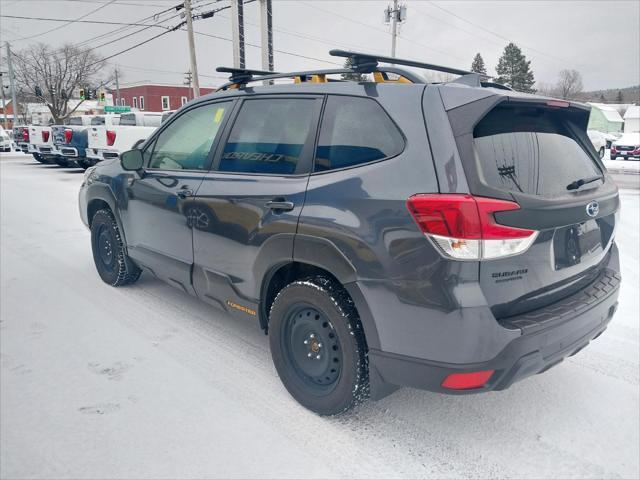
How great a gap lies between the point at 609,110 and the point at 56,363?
6876 cm

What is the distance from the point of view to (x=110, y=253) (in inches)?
189

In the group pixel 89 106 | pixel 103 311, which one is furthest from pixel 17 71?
pixel 103 311

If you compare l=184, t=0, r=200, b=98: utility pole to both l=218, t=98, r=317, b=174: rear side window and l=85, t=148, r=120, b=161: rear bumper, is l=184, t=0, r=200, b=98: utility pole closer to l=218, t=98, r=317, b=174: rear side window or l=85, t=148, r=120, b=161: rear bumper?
l=85, t=148, r=120, b=161: rear bumper

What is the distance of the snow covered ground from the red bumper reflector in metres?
0.48

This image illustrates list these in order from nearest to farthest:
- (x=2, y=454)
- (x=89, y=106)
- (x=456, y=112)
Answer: (x=456, y=112)
(x=2, y=454)
(x=89, y=106)

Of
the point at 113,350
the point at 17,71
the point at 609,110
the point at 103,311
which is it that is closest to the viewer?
the point at 113,350

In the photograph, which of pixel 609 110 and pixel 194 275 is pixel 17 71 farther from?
pixel 609 110

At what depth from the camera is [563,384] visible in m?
3.13

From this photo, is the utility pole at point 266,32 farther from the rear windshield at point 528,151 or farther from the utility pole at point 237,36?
the rear windshield at point 528,151

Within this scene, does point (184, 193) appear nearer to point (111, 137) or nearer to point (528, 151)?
point (528, 151)

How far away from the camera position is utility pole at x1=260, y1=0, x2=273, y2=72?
18391 mm

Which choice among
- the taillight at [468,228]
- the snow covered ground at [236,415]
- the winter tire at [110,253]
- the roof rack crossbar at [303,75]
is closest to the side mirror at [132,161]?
the winter tire at [110,253]

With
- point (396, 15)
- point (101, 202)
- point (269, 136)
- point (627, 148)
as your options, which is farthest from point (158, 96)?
point (269, 136)

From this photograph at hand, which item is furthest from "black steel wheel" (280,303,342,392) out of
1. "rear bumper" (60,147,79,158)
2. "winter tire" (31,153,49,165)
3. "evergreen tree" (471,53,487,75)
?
"evergreen tree" (471,53,487,75)
